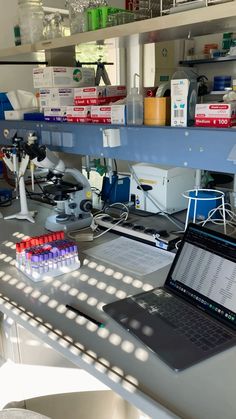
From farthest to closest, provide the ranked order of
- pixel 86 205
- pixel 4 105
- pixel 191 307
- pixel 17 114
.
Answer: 1. pixel 4 105
2. pixel 17 114
3. pixel 86 205
4. pixel 191 307

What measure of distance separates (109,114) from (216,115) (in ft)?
1.66

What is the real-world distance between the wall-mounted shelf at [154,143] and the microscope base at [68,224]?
0.98 feet

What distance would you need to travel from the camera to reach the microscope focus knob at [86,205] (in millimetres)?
1743

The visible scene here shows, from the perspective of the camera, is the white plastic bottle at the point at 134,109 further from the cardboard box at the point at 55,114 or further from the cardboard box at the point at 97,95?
the cardboard box at the point at 55,114

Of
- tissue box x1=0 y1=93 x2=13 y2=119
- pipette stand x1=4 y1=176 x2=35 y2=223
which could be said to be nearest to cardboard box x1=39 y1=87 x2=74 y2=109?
pipette stand x1=4 y1=176 x2=35 y2=223

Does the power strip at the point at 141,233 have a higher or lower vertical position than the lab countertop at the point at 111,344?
higher

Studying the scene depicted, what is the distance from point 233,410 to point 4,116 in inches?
78.8

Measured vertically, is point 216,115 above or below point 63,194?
above

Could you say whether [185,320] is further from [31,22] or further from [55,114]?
[31,22]

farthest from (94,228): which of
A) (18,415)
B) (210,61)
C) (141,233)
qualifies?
(210,61)

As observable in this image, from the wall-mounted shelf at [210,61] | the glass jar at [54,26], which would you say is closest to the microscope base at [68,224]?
Result: the glass jar at [54,26]

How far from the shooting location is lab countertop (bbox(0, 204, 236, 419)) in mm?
772

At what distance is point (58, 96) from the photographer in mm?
1844

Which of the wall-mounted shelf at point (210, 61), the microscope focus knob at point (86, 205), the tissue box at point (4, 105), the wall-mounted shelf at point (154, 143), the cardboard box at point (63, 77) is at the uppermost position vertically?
the wall-mounted shelf at point (210, 61)
